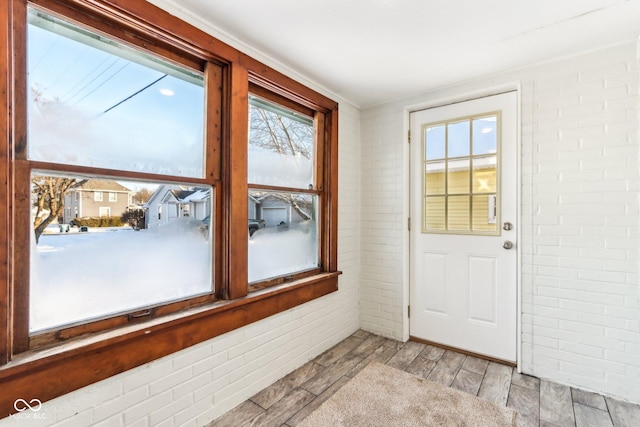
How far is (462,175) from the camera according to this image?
8.51 ft

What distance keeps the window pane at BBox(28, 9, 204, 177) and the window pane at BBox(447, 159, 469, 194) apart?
2.06 m

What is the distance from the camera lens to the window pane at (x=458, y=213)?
258 cm

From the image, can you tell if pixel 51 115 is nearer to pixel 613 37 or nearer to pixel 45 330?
pixel 45 330

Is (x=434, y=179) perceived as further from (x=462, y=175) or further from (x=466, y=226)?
(x=466, y=226)

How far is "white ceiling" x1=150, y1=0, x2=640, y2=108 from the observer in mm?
1611

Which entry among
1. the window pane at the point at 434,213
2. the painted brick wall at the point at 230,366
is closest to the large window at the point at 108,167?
the painted brick wall at the point at 230,366

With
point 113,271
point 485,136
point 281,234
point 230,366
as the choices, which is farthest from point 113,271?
point 485,136

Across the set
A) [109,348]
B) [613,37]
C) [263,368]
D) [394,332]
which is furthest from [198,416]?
[613,37]

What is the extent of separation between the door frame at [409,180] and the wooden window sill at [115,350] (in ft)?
4.68

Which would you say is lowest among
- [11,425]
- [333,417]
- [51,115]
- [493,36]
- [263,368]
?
[333,417]

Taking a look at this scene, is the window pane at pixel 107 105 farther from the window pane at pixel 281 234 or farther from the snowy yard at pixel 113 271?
the window pane at pixel 281 234

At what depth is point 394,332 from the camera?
2.89m

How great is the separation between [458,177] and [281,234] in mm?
1611

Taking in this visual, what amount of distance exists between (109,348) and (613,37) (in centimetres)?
334
